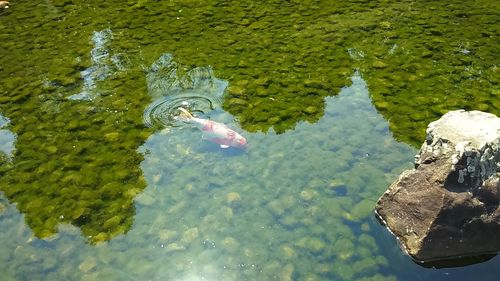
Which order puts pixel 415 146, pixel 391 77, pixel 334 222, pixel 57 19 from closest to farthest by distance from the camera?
pixel 334 222
pixel 415 146
pixel 391 77
pixel 57 19

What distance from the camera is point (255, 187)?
5488mm

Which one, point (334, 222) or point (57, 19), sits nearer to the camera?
point (334, 222)

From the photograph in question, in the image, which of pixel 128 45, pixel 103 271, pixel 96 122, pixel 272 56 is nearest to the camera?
pixel 103 271

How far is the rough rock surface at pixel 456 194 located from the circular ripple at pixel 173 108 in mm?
3502

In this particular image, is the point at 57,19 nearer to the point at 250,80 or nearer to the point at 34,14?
the point at 34,14

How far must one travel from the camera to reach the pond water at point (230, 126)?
473cm

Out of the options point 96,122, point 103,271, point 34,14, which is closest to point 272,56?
point 96,122

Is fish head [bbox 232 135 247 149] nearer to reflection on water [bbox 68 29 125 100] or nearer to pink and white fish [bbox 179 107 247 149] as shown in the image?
pink and white fish [bbox 179 107 247 149]

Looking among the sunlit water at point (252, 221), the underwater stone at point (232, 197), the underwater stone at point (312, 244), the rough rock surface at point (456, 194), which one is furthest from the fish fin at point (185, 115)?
the rough rock surface at point (456, 194)

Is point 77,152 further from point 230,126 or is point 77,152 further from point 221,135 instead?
point 230,126

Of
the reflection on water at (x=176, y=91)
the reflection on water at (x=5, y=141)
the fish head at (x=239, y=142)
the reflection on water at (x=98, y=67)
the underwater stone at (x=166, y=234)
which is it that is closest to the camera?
the underwater stone at (x=166, y=234)

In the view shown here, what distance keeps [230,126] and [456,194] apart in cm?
324

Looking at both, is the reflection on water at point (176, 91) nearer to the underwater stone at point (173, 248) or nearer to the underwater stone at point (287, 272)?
the underwater stone at point (173, 248)

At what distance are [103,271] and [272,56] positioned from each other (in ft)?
16.1
